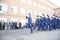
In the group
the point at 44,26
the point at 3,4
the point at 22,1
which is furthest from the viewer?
the point at 44,26

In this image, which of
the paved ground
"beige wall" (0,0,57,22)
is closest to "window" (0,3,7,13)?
"beige wall" (0,0,57,22)

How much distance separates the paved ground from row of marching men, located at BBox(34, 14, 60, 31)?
71 millimetres

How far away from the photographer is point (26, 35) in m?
1.30

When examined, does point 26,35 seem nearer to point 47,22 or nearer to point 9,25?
point 9,25

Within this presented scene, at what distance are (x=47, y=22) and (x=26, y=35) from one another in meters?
0.35

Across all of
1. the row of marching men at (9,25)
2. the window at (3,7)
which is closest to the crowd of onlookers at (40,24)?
the row of marching men at (9,25)

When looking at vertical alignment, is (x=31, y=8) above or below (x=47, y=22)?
above

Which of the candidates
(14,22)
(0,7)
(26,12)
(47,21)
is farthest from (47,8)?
(0,7)

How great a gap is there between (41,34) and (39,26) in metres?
0.11

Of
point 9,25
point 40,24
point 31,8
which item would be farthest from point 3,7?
point 40,24

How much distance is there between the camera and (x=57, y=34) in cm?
149

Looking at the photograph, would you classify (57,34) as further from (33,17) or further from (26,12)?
(26,12)

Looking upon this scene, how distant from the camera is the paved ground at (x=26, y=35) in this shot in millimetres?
1243

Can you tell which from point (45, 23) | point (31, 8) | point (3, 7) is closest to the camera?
point (3, 7)
